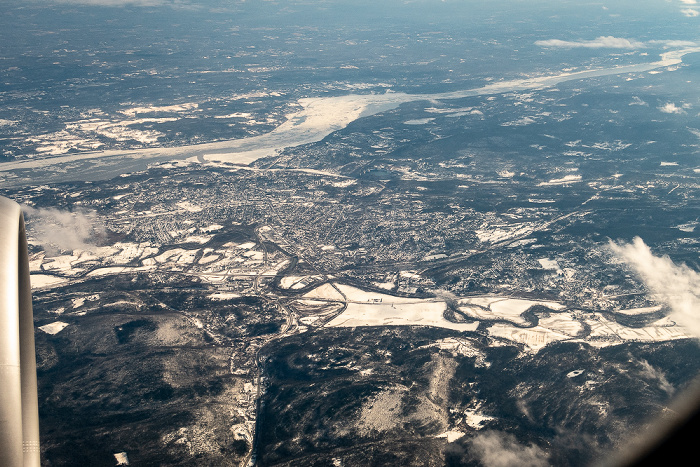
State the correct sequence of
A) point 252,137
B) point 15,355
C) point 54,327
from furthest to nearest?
point 252,137 → point 54,327 → point 15,355

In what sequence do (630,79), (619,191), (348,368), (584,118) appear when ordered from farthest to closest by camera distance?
(630,79) → (584,118) → (619,191) → (348,368)

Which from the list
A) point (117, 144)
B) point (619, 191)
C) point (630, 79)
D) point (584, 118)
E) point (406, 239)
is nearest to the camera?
point (406, 239)

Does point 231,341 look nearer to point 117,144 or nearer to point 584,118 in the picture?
point 117,144

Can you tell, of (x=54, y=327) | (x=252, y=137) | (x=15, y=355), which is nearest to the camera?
(x=15, y=355)

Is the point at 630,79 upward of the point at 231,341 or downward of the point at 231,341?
upward

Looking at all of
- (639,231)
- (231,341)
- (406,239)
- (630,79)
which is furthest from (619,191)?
(630,79)

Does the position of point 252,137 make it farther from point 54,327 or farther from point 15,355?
point 15,355

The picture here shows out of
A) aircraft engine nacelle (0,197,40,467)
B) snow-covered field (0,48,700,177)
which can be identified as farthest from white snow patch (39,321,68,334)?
snow-covered field (0,48,700,177)

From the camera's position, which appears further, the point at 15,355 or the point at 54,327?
the point at 54,327

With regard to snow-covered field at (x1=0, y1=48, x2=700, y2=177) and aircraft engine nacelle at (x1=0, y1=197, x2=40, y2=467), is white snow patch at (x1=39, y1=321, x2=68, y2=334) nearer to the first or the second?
aircraft engine nacelle at (x1=0, y1=197, x2=40, y2=467)

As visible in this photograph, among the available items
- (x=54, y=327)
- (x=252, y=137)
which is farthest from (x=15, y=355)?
(x=252, y=137)

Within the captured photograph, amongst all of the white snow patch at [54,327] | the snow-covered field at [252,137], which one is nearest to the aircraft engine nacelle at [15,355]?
the white snow patch at [54,327]
